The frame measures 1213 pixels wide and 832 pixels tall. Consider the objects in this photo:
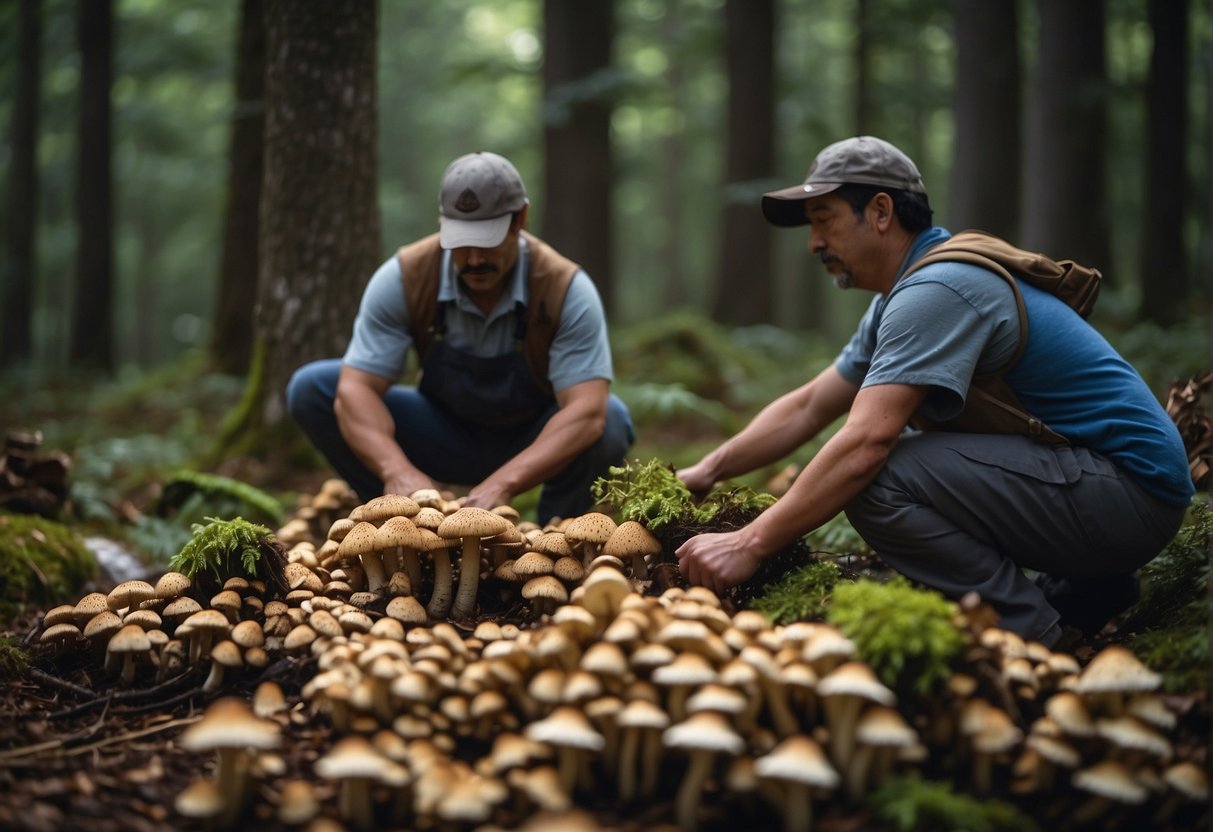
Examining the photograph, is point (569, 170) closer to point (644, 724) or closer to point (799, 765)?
point (644, 724)

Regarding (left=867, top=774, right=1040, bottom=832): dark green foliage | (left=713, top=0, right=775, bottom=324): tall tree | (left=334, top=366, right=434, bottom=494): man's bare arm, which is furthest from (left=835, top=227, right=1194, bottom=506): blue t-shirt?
(left=713, top=0, right=775, bottom=324): tall tree

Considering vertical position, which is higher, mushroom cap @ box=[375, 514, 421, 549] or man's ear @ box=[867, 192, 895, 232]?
man's ear @ box=[867, 192, 895, 232]

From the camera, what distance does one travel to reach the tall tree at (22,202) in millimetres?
19516

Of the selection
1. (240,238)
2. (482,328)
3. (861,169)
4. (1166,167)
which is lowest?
(482,328)

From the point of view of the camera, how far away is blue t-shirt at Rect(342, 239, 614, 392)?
541 cm

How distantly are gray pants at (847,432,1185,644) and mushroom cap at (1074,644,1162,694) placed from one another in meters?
0.98

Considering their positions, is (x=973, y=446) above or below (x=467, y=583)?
above

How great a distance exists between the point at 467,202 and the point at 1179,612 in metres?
3.86

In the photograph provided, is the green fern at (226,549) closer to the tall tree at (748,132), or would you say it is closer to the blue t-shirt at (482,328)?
the blue t-shirt at (482,328)

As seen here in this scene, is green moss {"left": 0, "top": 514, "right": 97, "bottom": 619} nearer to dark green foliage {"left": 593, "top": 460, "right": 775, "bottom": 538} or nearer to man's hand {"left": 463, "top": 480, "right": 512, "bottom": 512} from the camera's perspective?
man's hand {"left": 463, "top": 480, "right": 512, "bottom": 512}

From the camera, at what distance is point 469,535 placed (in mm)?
3854

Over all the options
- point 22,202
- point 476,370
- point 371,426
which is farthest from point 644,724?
point 22,202

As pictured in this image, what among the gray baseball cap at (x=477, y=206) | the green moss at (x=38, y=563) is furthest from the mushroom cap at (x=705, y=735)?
the green moss at (x=38, y=563)

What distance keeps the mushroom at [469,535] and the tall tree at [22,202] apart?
20.0 meters
